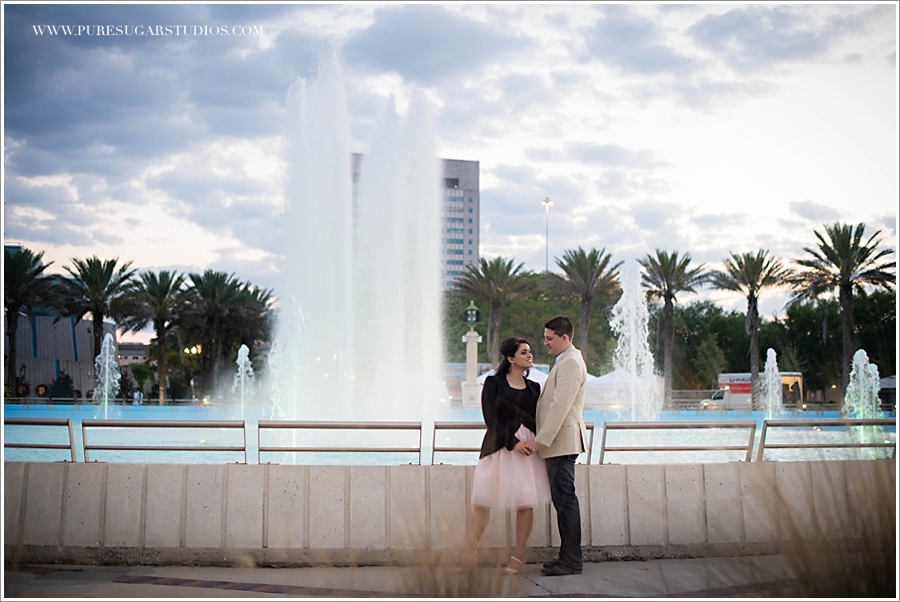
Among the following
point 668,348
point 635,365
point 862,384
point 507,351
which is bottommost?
point 862,384

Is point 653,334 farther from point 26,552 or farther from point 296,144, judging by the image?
point 26,552

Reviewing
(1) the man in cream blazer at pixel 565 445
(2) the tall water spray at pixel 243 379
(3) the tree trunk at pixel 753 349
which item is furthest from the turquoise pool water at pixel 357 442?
(2) the tall water spray at pixel 243 379

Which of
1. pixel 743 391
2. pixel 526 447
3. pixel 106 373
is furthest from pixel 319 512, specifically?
pixel 743 391

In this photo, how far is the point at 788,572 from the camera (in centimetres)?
443

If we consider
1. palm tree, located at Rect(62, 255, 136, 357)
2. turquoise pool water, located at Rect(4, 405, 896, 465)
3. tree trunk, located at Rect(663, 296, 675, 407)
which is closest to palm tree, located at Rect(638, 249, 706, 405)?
tree trunk, located at Rect(663, 296, 675, 407)

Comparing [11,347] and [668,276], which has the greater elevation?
[668,276]

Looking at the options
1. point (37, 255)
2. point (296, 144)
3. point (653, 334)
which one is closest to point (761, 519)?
point (296, 144)

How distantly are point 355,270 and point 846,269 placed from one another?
25597 millimetres

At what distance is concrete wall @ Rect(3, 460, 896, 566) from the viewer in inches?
261

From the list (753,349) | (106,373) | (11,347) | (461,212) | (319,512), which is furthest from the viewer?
(461,212)

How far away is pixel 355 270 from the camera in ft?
88.0

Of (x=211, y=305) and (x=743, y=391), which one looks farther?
(x=211, y=305)

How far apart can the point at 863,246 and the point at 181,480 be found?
39.5m

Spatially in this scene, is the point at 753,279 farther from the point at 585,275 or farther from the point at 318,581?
the point at 318,581
